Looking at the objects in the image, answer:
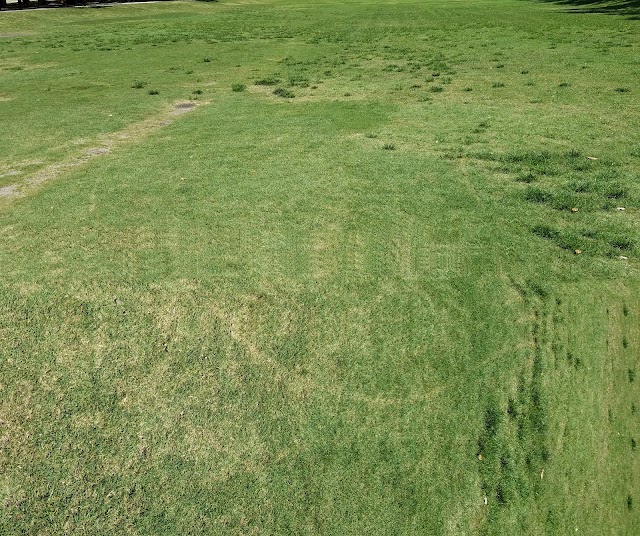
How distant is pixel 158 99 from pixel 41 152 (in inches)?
180

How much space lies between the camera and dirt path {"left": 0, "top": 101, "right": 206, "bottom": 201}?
822cm

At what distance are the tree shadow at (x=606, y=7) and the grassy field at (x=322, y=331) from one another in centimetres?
2286

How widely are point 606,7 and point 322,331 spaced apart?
34.4m

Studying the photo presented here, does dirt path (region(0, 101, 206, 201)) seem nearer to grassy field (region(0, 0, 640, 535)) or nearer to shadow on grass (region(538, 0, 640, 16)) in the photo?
grassy field (region(0, 0, 640, 535))

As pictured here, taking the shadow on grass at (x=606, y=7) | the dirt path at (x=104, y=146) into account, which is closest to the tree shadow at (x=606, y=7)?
the shadow on grass at (x=606, y=7)

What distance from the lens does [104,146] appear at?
33.1 feet

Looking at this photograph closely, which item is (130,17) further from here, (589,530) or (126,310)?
(589,530)

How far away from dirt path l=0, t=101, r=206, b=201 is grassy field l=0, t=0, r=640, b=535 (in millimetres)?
69

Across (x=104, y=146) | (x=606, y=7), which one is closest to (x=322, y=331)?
(x=104, y=146)

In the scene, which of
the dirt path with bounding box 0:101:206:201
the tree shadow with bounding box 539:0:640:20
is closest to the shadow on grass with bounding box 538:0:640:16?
the tree shadow with bounding box 539:0:640:20

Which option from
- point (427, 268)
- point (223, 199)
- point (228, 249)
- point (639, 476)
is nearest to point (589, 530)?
point (639, 476)

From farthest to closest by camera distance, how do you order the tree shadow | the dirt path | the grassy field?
1. the tree shadow
2. the dirt path
3. the grassy field

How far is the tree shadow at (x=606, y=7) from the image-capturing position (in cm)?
2828

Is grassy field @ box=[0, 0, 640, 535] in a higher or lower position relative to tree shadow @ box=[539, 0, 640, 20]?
lower
